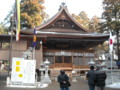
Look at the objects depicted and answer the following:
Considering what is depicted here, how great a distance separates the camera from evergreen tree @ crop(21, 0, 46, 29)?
38622mm

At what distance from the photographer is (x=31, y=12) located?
40.1 meters

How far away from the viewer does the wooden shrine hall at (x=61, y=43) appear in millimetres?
23750

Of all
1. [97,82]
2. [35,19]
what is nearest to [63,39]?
A: [35,19]

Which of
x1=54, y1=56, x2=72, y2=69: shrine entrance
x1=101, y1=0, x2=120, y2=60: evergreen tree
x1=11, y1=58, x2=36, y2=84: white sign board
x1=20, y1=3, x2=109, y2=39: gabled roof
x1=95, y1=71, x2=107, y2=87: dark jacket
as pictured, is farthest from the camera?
x1=101, y1=0, x2=120, y2=60: evergreen tree

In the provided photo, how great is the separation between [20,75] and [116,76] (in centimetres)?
776

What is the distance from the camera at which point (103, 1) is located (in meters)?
33.2

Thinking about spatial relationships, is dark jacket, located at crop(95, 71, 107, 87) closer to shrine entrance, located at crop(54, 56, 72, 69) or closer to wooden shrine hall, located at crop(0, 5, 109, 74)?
wooden shrine hall, located at crop(0, 5, 109, 74)

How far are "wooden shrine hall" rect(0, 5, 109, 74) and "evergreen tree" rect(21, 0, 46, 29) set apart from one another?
10.5 m

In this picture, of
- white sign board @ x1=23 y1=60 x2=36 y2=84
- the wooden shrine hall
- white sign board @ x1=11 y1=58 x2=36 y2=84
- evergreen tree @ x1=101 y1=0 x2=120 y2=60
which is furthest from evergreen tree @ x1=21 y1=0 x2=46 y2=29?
white sign board @ x1=23 y1=60 x2=36 y2=84

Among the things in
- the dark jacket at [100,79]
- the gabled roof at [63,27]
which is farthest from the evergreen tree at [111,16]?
the dark jacket at [100,79]

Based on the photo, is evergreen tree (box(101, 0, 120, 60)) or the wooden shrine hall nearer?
the wooden shrine hall

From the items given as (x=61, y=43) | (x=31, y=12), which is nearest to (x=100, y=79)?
(x=61, y=43)

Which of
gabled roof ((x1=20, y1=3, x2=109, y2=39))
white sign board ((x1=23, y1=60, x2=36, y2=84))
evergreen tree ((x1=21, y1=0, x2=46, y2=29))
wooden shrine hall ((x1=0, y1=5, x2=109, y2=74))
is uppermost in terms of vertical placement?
evergreen tree ((x1=21, y1=0, x2=46, y2=29))

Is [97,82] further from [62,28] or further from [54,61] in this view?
[62,28]
